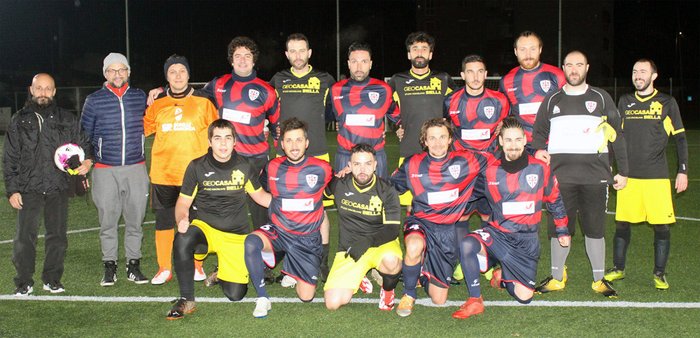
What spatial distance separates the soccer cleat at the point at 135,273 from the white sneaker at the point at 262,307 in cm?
133

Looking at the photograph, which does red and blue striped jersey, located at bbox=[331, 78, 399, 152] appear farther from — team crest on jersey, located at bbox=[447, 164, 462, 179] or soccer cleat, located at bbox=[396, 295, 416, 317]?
soccer cleat, located at bbox=[396, 295, 416, 317]

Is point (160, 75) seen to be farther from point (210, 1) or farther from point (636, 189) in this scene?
point (636, 189)

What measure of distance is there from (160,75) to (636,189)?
28.9 meters

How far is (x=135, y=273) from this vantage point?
600 centimetres

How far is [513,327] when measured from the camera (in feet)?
15.5

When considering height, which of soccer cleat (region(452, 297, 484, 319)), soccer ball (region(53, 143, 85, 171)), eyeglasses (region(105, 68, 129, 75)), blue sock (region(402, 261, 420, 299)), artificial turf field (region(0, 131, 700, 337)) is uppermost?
eyeglasses (region(105, 68, 129, 75))

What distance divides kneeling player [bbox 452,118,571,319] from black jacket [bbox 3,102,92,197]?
3105 millimetres

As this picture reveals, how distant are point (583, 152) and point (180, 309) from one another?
3109 mm

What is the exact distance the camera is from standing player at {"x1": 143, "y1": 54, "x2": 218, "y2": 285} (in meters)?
5.86

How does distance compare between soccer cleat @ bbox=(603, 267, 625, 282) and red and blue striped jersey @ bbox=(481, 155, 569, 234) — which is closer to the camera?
red and blue striped jersey @ bbox=(481, 155, 569, 234)

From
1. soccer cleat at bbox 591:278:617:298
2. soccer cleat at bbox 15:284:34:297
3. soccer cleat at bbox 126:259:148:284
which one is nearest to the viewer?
soccer cleat at bbox 591:278:617:298

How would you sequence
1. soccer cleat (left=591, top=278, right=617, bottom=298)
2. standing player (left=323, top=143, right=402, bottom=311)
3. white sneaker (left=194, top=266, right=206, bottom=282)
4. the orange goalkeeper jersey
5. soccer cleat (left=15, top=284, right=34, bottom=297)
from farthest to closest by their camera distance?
white sneaker (left=194, top=266, right=206, bottom=282), the orange goalkeeper jersey, soccer cleat (left=15, top=284, right=34, bottom=297), soccer cleat (left=591, top=278, right=617, bottom=298), standing player (left=323, top=143, right=402, bottom=311)

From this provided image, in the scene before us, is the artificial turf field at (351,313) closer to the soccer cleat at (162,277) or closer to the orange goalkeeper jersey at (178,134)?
the soccer cleat at (162,277)

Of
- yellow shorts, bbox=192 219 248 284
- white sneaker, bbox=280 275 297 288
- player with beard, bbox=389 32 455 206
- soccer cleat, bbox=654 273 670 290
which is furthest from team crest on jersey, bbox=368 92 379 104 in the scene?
soccer cleat, bbox=654 273 670 290
